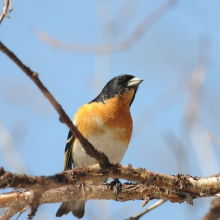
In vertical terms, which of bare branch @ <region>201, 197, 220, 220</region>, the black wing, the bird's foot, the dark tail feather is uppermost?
the black wing

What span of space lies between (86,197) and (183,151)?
59.8 inches

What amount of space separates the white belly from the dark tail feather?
483mm

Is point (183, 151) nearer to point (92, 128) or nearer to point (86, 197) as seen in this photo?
point (92, 128)

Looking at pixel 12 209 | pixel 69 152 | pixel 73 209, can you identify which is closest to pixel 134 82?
pixel 69 152

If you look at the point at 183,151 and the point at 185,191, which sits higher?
the point at 183,151

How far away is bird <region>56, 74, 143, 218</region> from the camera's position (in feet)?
15.5

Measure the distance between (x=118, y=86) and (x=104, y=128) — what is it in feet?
2.96

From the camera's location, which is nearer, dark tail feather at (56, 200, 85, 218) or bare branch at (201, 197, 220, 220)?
bare branch at (201, 197, 220, 220)

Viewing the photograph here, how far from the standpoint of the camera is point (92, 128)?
4703mm

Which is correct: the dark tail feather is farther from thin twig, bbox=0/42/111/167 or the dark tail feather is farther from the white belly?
thin twig, bbox=0/42/111/167

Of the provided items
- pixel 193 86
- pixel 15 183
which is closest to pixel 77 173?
pixel 15 183

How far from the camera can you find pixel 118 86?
5.47 meters

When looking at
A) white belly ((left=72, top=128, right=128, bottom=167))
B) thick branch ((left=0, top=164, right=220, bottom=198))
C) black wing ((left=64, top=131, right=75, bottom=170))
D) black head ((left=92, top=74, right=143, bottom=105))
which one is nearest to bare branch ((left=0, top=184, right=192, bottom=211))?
thick branch ((left=0, top=164, right=220, bottom=198))

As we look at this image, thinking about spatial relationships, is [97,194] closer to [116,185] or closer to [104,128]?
[116,185]
